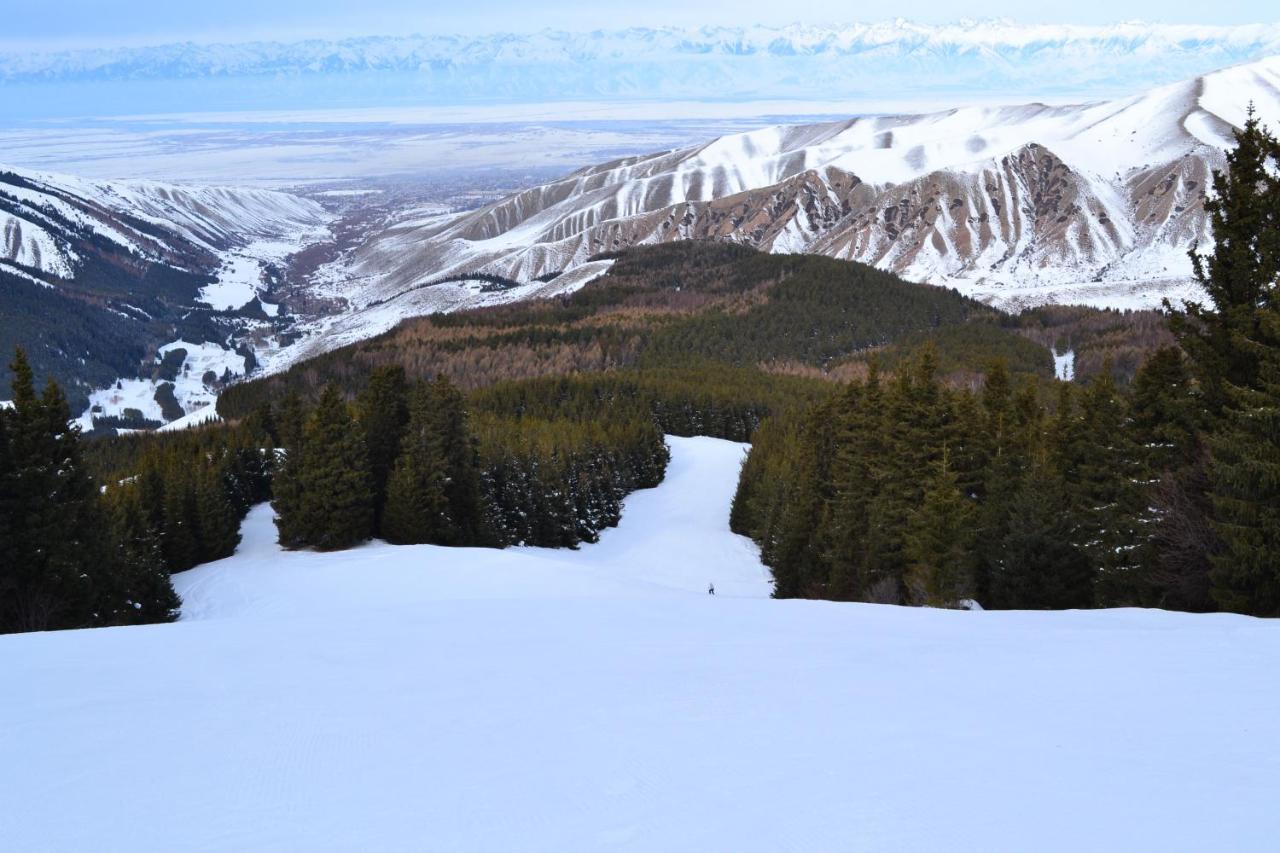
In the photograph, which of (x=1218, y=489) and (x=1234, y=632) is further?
(x=1218, y=489)

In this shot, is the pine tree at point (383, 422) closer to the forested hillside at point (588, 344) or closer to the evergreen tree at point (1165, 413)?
the evergreen tree at point (1165, 413)

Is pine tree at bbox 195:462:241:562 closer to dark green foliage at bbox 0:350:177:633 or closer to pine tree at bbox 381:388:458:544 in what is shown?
pine tree at bbox 381:388:458:544

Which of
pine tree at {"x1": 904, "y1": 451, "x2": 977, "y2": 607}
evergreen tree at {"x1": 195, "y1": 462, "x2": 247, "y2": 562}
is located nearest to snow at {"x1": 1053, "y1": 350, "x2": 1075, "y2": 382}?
pine tree at {"x1": 904, "y1": 451, "x2": 977, "y2": 607}

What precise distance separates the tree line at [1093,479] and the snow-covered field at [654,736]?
4.73 meters

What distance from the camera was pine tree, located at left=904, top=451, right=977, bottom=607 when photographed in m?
27.0

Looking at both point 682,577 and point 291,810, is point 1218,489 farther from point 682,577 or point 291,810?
point 682,577

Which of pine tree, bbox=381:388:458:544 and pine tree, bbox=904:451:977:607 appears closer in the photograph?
pine tree, bbox=904:451:977:607

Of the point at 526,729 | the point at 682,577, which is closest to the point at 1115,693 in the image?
the point at 526,729

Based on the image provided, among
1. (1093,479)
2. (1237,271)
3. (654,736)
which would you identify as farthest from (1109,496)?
(654,736)

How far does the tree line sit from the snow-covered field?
15.5ft

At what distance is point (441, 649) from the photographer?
14453mm

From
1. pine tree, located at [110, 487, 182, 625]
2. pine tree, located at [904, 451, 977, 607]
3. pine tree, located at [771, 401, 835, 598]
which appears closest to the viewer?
pine tree, located at [904, 451, 977, 607]

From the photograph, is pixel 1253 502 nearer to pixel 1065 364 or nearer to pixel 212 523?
pixel 212 523

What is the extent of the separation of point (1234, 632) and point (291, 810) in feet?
42.3
